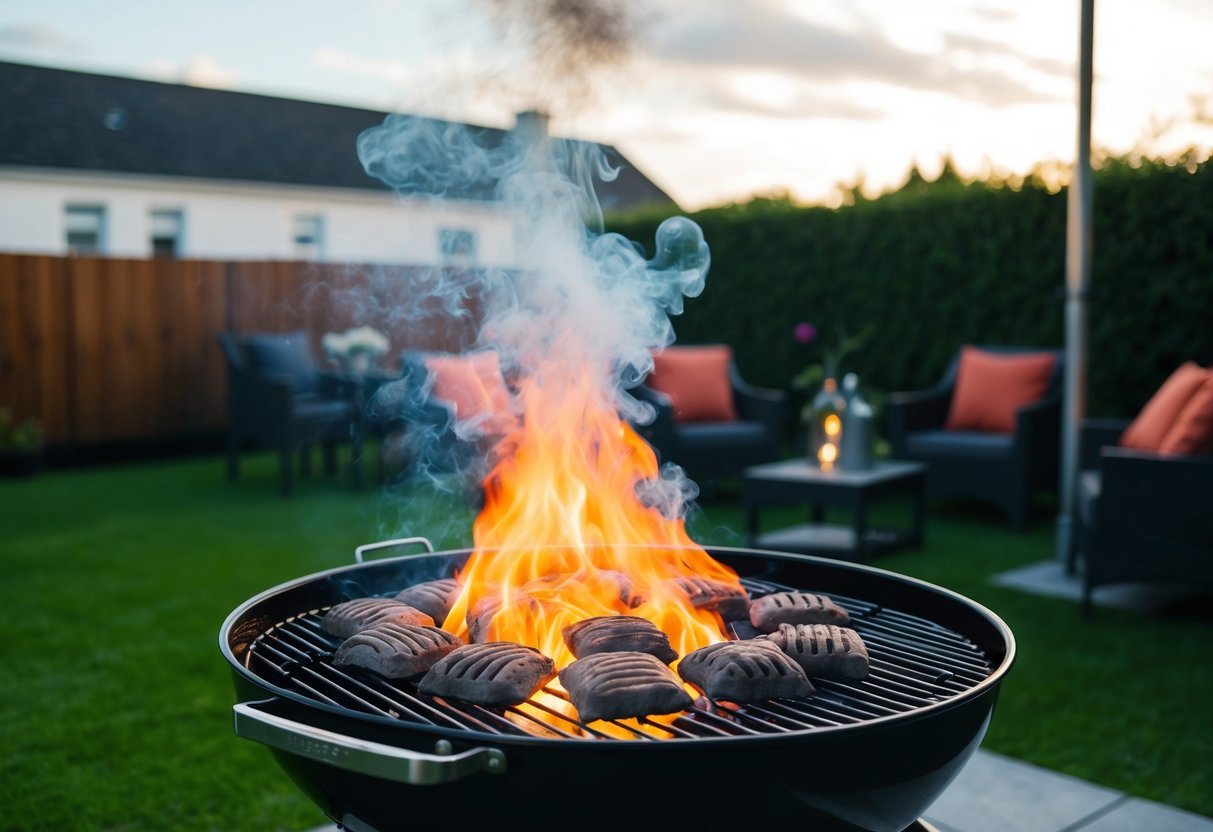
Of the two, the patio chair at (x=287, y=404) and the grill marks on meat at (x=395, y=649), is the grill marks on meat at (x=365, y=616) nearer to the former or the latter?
the grill marks on meat at (x=395, y=649)

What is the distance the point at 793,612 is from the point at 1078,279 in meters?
3.52

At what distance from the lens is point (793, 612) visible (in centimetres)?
171

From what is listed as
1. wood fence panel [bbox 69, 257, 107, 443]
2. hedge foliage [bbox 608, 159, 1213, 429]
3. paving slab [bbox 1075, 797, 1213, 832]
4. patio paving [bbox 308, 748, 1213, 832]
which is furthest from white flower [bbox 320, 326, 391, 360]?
paving slab [bbox 1075, 797, 1213, 832]

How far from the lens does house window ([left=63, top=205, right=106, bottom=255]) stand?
1470 cm

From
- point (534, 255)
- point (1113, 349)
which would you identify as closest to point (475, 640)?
point (534, 255)

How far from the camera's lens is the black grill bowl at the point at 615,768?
1128mm

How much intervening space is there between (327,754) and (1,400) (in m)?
8.15

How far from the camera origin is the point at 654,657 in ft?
4.90

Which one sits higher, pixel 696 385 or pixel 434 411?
pixel 696 385

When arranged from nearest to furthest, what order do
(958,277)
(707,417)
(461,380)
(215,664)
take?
(215,664) → (461,380) → (707,417) → (958,277)

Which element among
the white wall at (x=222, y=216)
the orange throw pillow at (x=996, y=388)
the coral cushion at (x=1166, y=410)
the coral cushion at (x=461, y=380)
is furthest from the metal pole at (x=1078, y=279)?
the white wall at (x=222, y=216)

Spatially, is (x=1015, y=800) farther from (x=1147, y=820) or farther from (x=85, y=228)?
(x=85, y=228)

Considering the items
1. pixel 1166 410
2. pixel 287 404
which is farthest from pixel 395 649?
pixel 287 404

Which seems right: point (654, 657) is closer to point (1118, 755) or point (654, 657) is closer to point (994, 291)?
point (1118, 755)
